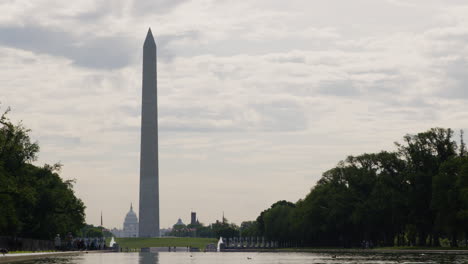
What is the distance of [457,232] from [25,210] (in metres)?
48.0

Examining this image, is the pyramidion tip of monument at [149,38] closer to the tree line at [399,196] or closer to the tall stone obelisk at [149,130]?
the tall stone obelisk at [149,130]

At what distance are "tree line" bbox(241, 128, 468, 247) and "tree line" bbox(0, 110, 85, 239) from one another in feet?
126

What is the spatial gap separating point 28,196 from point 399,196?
4939cm

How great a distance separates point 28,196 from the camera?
7375 centimetres

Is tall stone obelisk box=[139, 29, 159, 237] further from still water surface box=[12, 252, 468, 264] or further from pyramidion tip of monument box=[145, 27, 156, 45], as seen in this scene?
still water surface box=[12, 252, 468, 264]

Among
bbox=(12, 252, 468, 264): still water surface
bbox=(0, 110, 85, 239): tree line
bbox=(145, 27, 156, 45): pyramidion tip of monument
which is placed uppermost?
bbox=(145, 27, 156, 45): pyramidion tip of monument

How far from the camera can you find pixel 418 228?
107375 mm

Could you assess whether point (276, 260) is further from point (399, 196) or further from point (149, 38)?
point (149, 38)

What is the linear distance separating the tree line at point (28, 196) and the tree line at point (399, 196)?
38.5 m

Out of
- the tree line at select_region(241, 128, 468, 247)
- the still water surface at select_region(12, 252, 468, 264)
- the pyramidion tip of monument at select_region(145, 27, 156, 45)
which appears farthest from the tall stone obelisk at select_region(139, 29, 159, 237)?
the still water surface at select_region(12, 252, 468, 264)

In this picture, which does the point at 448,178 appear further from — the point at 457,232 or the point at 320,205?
the point at 320,205

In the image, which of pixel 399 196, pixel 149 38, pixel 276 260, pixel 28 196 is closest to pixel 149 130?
pixel 149 38

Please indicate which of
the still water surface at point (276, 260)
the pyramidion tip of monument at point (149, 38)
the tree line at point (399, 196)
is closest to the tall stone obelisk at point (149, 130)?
the pyramidion tip of monument at point (149, 38)

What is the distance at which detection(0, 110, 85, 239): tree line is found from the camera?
73125 mm
